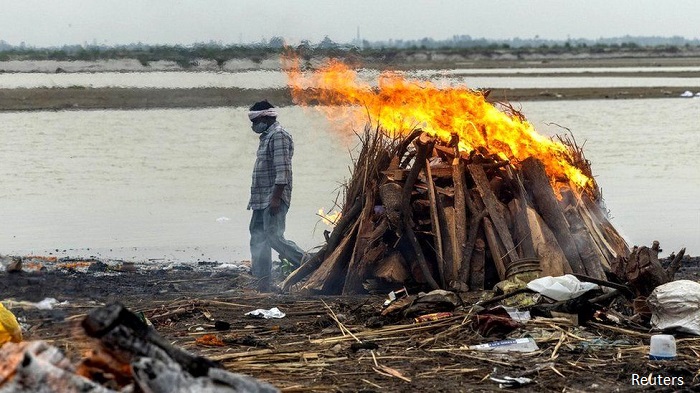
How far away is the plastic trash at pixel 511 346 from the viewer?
25.7ft

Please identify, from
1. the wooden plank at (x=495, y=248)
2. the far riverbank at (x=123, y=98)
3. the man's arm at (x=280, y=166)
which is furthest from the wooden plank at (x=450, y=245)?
the far riverbank at (x=123, y=98)

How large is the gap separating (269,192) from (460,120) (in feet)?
7.86

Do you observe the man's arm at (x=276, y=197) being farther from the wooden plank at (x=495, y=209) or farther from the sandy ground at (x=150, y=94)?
the sandy ground at (x=150, y=94)

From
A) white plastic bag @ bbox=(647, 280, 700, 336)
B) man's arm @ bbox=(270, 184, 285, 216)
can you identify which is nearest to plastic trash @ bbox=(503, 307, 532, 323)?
white plastic bag @ bbox=(647, 280, 700, 336)

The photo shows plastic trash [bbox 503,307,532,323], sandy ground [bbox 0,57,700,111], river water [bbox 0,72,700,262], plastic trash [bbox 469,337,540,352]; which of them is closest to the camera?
plastic trash [bbox 469,337,540,352]

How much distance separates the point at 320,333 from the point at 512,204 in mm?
3086

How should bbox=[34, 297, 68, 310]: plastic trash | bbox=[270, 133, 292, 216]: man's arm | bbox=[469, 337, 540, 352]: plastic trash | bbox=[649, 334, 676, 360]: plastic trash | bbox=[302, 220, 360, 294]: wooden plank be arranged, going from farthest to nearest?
bbox=[270, 133, 292, 216]: man's arm, bbox=[302, 220, 360, 294]: wooden plank, bbox=[34, 297, 68, 310]: plastic trash, bbox=[469, 337, 540, 352]: plastic trash, bbox=[649, 334, 676, 360]: plastic trash

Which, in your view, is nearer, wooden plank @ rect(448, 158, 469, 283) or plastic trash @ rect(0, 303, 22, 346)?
plastic trash @ rect(0, 303, 22, 346)

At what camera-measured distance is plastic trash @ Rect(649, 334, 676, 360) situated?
7469 mm

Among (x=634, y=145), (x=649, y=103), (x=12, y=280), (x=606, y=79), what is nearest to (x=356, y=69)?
(x=12, y=280)

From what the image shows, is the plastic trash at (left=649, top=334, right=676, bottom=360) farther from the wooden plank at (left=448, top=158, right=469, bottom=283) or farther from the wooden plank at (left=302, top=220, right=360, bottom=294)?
the wooden plank at (left=302, top=220, right=360, bottom=294)

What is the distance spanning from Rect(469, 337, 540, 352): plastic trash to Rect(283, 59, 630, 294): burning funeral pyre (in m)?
2.06

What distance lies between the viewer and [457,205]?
10.9 meters

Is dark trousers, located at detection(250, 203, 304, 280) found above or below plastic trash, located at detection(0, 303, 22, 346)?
below
